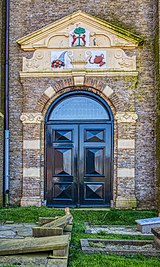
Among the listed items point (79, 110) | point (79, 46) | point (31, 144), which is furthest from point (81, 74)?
point (31, 144)

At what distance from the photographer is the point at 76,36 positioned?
11.4m

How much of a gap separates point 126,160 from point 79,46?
3.72 m

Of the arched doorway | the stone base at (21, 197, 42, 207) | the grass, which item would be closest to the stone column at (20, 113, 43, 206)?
the stone base at (21, 197, 42, 207)

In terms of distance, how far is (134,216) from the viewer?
977cm

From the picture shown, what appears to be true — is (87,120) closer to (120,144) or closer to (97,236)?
(120,144)

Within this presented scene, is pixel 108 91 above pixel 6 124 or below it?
above

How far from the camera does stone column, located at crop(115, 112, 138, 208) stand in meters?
10.9

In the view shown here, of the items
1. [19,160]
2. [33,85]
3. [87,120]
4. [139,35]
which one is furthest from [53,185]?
[139,35]

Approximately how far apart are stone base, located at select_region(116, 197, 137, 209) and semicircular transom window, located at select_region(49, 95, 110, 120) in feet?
8.11

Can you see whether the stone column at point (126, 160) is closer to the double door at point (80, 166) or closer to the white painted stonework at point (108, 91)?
the double door at point (80, 166)

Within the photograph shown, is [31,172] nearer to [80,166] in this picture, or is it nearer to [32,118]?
[80,166]

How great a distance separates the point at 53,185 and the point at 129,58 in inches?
176

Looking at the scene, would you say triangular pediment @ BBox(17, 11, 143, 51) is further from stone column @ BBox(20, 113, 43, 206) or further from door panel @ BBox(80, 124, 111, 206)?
door panel @ BBox(80, 124, 111, 206)

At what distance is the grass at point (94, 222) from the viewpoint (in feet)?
17.1
